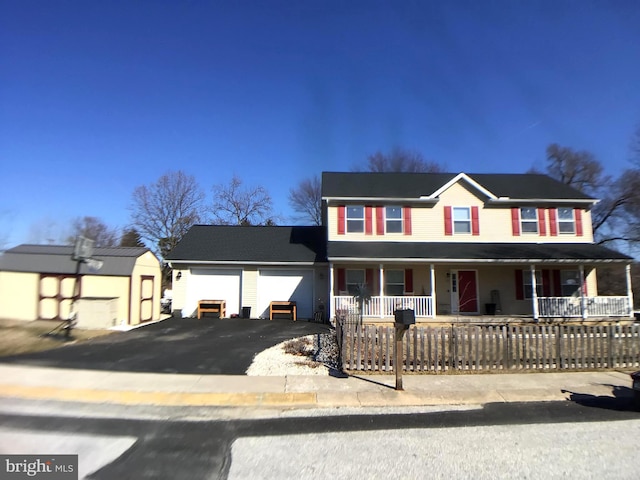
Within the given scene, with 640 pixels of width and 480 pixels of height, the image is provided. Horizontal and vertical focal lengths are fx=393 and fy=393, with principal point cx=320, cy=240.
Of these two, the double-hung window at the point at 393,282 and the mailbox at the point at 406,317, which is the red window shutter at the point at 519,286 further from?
the mailbox at the point at 406,317

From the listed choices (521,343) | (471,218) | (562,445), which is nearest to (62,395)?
(562,445)

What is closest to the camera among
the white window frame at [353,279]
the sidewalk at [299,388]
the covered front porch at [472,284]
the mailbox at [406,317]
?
the sidewalk at [299,388]

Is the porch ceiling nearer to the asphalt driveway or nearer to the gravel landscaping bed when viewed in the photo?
the asphalt driveway

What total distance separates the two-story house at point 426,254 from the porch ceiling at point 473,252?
93mm

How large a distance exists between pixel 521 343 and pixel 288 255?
13.3 meters

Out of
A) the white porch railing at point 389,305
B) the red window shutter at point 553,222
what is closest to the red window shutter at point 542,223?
the red window shutter at point 553,222

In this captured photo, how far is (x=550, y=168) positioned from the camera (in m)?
39.2

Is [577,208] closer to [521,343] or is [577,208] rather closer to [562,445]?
[521,343]

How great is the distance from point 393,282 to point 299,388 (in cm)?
1258

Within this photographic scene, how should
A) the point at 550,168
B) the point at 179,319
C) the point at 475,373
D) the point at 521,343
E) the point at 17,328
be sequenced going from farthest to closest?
the point at 550,168 < the point at 179,319 < the point at 17,328 < the point at 521,343 < the point at 475,373

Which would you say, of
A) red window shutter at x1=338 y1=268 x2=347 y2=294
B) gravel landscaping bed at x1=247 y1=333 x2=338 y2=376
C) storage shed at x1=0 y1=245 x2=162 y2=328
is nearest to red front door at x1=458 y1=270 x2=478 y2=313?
red window shutter at x1=338 y1=268 x2=347 y2=294

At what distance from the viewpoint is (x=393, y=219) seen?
67.1 ft

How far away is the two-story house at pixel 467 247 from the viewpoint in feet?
60.1

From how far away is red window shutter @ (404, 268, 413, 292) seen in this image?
19.6 meters
